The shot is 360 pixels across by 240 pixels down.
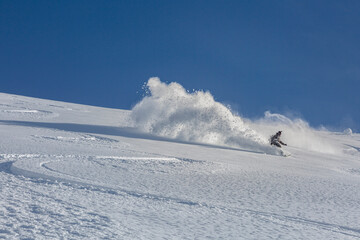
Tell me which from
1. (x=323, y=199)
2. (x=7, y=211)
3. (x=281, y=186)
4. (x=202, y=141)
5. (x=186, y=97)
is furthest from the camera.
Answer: (x=186, y=97)

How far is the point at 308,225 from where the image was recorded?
490 centimetres

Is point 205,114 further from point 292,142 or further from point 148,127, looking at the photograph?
point 292,142

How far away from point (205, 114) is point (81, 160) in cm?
1013

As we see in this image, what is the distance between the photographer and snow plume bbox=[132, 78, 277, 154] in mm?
16516

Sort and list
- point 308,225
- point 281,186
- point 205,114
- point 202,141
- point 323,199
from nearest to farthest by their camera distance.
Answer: point 308,225, point 323,199, point 281,186, point 202,141, point 205,114

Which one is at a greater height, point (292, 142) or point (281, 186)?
point (292, 142)

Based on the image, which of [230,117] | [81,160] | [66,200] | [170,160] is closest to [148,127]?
[230,117]

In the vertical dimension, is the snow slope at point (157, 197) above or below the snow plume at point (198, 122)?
below

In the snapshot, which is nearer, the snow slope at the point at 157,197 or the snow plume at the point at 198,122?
the snow slope at the point at 157,197

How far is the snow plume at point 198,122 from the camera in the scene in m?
16.5

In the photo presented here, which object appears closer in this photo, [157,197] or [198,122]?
[157,197]

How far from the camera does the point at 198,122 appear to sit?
58.0 feet

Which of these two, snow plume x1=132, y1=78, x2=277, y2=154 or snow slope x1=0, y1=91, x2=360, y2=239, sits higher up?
snow plume x1=132, y1=78, x2=277, y2=154

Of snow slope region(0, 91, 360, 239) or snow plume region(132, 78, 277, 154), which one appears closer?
snow slope region(0, 91, 360, 239)
